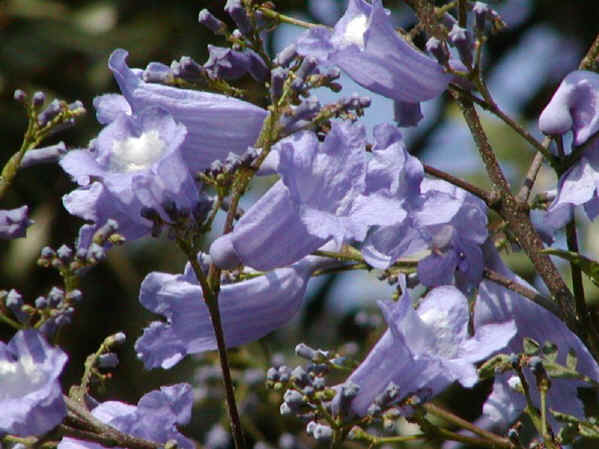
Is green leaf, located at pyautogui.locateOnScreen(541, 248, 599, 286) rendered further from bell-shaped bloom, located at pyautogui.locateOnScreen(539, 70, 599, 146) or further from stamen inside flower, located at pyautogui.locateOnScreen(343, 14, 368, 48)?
stamen inside flower, located at pyautogui.locateOnScreen(343, 14, 368, 48)

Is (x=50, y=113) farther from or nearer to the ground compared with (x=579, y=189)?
nearer to the ground

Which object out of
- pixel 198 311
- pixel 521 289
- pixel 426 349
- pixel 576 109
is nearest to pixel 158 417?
pixel 198 311

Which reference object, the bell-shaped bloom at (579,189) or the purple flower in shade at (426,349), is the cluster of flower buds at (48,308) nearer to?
the purple flower in shade at (426,349)

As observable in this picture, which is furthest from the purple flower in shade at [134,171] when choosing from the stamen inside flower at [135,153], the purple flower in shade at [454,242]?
the purple flower in shade at [454,242]

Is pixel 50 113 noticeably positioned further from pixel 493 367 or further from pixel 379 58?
pixel 493 367

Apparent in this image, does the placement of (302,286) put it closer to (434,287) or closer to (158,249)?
(434,287)

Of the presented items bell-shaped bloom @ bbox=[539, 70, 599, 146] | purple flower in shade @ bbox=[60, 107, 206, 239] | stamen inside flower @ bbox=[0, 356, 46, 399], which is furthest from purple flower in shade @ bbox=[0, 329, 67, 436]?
bell-shaped bloom @ bbox=[539, 70, 599, 146]
